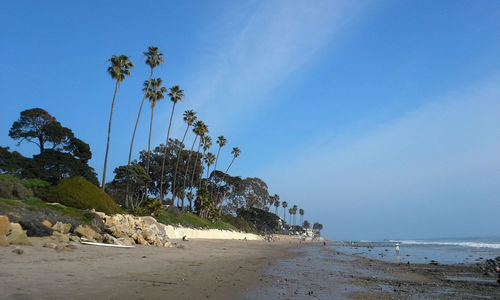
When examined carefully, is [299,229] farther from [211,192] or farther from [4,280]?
[4,280]

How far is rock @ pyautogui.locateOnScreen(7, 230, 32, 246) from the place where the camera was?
1046cm

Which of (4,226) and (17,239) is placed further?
(4,226)

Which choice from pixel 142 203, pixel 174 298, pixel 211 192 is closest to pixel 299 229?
pixel 211 192

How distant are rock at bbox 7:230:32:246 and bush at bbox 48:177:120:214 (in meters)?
14.4

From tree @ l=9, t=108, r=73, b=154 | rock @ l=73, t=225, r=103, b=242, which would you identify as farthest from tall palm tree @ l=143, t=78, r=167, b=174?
rock @ l=73, t=225, r=103, b=242

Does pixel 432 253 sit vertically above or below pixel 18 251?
below

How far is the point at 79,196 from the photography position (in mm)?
25016

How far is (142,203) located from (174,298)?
3441 cm

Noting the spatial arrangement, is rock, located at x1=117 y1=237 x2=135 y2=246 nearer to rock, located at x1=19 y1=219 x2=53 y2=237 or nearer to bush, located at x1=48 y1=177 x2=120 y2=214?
rock, located at x1=19 y1=219 x2=53 y2=237

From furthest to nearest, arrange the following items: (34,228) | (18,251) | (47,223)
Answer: (47,223), (34,228), (18,251)

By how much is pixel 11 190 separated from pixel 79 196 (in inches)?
220

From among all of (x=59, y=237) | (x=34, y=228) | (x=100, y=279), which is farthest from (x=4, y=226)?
(x=100, y=279)

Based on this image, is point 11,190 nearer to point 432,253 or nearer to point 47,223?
point 47,223

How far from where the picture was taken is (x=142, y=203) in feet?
127
